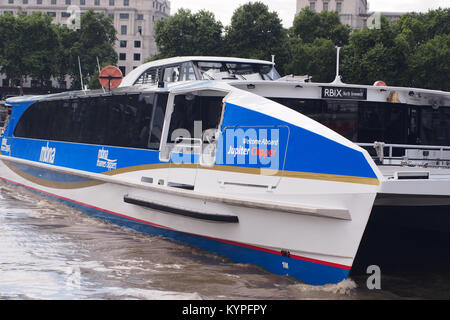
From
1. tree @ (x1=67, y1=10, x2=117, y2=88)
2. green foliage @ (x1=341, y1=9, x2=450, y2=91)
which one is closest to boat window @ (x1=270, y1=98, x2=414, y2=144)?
green foliage @ (x1=341, y1=9, x2=450, y2=91)

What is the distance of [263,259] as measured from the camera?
27.4 feet

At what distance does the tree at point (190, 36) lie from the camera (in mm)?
50781

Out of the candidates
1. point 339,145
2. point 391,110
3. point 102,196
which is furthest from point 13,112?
point 339,145

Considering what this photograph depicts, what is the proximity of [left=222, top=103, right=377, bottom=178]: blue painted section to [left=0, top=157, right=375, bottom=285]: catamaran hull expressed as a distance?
0.30 meters

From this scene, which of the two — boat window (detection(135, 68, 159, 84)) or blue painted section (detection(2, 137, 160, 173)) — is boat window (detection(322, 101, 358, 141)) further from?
boat window (detection(135, 68, 159, 84))

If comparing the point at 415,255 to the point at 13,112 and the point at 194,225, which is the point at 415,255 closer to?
the point at 194,225

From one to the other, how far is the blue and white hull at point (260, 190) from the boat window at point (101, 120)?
25 centimetres

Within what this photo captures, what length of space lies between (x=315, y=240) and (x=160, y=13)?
93.8 meters

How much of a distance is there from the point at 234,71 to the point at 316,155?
4.94 m

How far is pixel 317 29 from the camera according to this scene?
5762cm

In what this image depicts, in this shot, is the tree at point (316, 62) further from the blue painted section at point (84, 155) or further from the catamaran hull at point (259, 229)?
the catamaran hull at point (259, 229)

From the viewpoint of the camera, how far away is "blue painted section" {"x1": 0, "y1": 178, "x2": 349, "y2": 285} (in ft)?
24.8

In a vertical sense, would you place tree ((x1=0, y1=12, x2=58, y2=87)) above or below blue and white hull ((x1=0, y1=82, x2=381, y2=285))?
above

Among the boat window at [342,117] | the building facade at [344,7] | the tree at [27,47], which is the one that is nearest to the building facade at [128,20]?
the building facade at [344,7]
